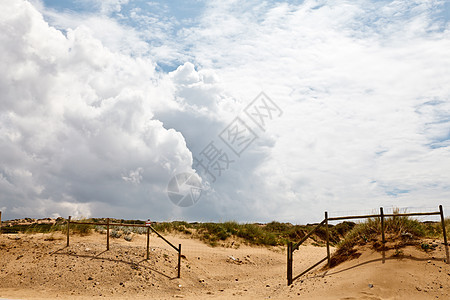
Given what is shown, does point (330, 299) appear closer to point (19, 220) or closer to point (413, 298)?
point (413, 298)

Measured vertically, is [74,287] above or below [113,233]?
below

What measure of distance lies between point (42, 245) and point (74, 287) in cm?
534

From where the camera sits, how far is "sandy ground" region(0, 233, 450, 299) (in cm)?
1267

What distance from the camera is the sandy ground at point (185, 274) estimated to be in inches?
499

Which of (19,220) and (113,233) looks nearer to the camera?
(113,233)

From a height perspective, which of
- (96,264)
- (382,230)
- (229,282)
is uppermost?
(382,230)

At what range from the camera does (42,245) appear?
2073 cm

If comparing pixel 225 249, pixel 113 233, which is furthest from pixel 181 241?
pixel 113 233

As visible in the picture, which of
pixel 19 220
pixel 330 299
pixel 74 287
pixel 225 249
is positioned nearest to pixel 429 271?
pixel 330 299

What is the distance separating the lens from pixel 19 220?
4500 centimetres

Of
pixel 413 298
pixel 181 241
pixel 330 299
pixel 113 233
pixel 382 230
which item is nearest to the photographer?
pixel 413 298

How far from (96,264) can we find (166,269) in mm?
3740

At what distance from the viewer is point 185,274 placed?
2073cm

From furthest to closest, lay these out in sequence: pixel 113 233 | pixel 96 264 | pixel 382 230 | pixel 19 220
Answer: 1. pixel 19 220
2. pixel 113 233
3. pixel 96 264
4. pixel 382 230
